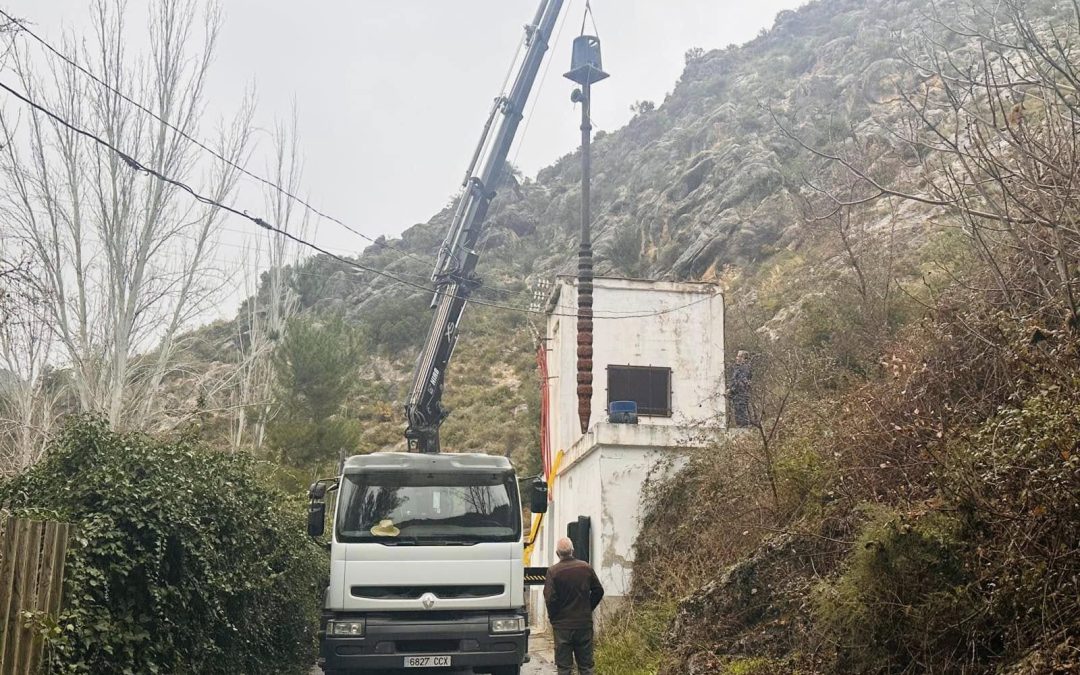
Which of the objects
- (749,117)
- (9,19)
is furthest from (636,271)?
(9,19)

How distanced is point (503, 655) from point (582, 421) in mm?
8004

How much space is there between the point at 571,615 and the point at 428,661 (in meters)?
1.64

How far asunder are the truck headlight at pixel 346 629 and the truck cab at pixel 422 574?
0.01 m

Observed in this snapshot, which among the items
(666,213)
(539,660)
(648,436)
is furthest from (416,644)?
(666,213)

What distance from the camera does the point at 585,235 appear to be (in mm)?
19156

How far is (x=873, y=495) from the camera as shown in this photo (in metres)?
8.12

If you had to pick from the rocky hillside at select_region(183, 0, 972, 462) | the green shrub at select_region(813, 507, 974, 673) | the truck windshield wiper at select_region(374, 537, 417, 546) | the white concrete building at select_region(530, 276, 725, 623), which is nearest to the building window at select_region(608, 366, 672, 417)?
the white concrete building at select_region(530, 276, 725, 623)

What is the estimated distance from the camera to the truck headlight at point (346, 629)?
9289 millimetres

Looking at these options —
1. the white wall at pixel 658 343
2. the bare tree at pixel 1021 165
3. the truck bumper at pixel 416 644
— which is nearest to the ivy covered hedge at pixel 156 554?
the truck bumper at pixel 416 644

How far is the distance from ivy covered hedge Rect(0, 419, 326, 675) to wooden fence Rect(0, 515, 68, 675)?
0.73 ft

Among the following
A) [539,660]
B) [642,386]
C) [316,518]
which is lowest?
[539,660]

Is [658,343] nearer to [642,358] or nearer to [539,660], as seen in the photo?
[642,358]

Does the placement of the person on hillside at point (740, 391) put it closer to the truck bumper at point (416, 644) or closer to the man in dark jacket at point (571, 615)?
the man in dark jacket at point (571, 615)

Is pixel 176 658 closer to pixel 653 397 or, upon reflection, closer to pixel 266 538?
pixel 266 538
